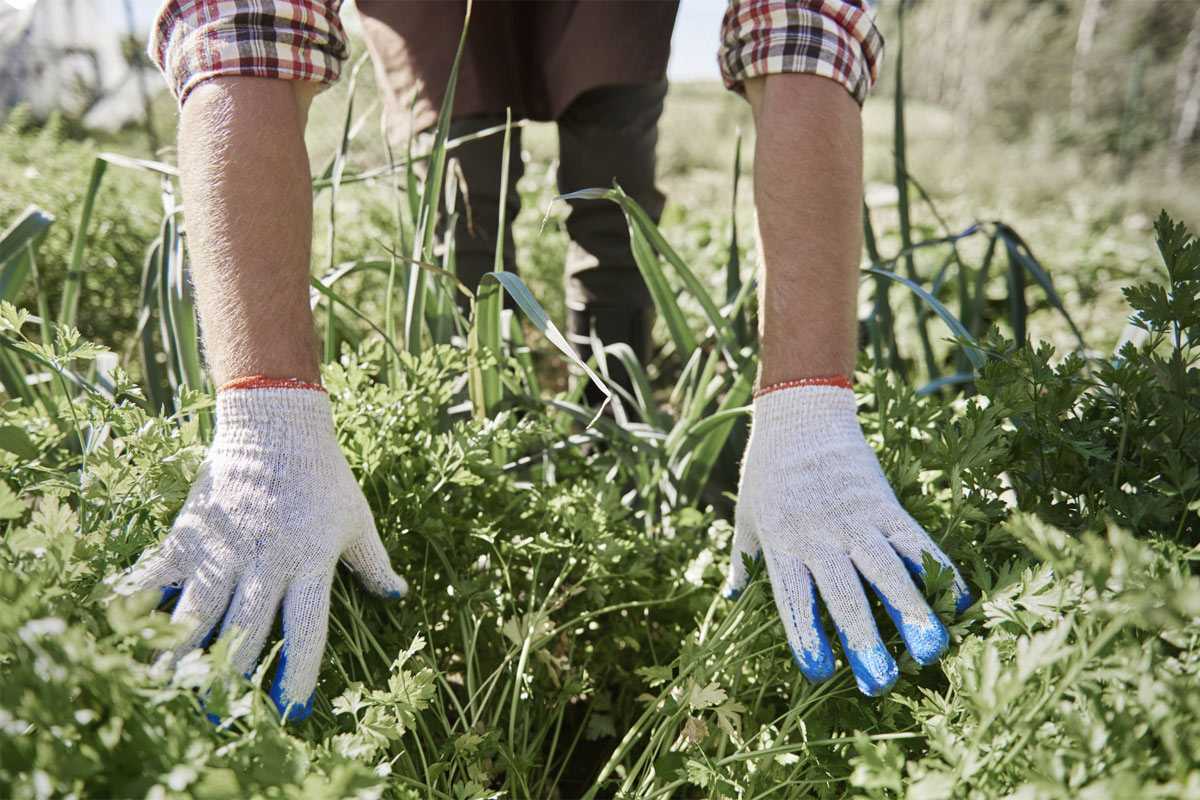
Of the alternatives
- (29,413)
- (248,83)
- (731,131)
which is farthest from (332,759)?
(731,131)

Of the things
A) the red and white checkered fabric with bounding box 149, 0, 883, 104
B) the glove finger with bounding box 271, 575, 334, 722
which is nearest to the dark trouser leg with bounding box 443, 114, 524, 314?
the red and white checkered fabric with bounding box 149, 0, 883, 104

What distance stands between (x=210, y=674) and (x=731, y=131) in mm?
8483

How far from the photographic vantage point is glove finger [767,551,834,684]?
1004 mm

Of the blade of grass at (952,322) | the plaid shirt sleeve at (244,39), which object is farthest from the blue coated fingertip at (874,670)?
the plaid shirt sleeve at (244,39)

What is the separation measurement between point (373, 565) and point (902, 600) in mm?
652

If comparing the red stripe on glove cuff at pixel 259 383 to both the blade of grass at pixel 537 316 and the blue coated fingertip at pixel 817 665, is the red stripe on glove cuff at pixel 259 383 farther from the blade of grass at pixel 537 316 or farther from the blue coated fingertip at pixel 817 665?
the blue coated fingertip at pixel 817 665

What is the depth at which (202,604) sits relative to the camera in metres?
0.96

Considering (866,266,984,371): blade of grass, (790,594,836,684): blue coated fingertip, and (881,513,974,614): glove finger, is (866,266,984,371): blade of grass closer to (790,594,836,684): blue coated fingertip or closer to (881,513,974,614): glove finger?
(881,513,974,614): glove finger

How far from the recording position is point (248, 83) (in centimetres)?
113

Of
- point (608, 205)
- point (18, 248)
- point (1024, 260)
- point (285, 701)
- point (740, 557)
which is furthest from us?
point (608, 205)

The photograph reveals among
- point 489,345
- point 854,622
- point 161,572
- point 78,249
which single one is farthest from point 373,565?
point 78,249

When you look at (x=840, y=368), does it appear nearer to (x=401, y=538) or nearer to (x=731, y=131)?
(x=401, y=538)

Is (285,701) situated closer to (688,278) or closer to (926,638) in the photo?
(926,638)

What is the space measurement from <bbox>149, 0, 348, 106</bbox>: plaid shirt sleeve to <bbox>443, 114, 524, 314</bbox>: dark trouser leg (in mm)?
661
